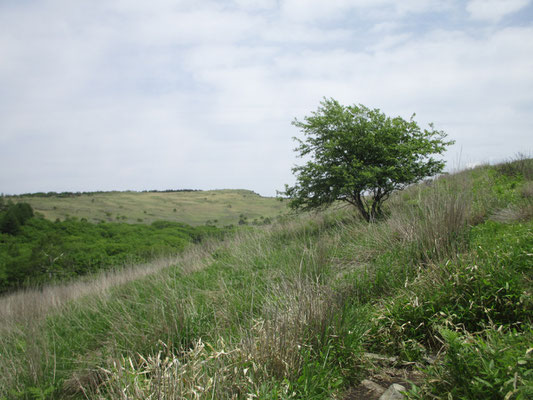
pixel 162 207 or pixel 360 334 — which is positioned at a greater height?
pixel 162 207

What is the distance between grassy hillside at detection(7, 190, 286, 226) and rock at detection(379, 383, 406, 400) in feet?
136

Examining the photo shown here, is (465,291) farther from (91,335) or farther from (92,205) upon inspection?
(92,205)

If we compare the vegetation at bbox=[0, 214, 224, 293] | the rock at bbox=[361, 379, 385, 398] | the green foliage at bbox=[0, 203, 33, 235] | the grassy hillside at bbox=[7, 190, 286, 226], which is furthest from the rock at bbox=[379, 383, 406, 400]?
the green foliage at bbox=[0, 203, 33, 235]

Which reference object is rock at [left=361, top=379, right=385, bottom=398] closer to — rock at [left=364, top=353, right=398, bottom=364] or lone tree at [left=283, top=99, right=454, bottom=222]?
rock at [left=364, top=353, right=398, bottom=364]

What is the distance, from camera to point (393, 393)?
250 cm

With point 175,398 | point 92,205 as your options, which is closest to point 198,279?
point 175,398

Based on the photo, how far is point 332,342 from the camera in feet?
9.89

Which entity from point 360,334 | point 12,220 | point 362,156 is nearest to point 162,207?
point 12,220

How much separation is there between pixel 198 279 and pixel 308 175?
200 inches

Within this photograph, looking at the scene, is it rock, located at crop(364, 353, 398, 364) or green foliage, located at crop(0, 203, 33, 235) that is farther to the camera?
green foliage, located at crop(0, 203, 33, 235)

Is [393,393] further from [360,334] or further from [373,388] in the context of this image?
[360,334]

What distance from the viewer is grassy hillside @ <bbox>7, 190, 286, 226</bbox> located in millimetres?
50938

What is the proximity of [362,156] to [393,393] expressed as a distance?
27.9ft

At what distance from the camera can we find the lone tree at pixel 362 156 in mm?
9559
